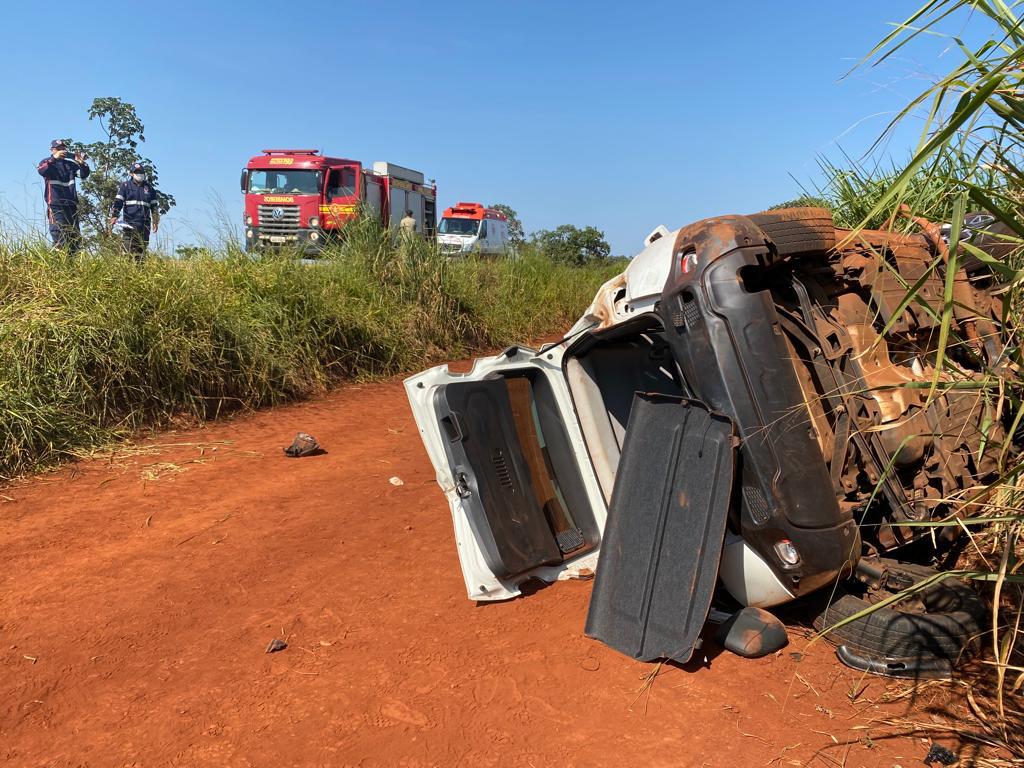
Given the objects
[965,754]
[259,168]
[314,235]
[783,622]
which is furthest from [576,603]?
[259,168]

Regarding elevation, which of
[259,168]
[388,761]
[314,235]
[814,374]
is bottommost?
[388,761]

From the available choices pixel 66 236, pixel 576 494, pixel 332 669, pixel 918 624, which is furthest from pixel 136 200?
pixel 918 624

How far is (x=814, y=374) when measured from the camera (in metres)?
3.22

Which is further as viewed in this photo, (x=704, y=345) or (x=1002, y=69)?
(x=704, y=345)

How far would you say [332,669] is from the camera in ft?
9.64

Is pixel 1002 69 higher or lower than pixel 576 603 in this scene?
higher

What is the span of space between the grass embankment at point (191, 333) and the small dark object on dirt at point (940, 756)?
18.4 ft

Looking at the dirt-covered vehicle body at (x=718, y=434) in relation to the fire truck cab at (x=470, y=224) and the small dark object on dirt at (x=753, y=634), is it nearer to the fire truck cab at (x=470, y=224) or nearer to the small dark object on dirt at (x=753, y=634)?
the small dark object on dirt at (x=753, y=634)

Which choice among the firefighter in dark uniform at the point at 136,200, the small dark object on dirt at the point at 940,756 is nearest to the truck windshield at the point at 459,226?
the firefighter in dark uniform at the point at 136,200

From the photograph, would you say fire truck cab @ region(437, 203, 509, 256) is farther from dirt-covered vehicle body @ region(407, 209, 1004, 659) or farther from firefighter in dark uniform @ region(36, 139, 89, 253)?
dirt-covered vehicle body @ region(407, 209, 1004, 659)

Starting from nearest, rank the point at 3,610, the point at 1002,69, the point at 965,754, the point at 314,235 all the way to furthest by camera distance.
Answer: the point at 1002,69, the point at 965,754, the point at 3,610, the point at 314,235

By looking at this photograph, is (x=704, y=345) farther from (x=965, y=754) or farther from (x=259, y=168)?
(x=259, y=168)

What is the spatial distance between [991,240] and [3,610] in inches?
185

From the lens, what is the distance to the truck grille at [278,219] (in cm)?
1934
